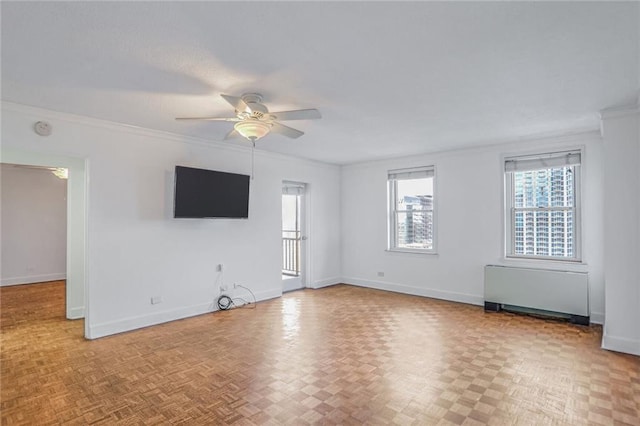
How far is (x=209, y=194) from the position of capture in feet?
15.2

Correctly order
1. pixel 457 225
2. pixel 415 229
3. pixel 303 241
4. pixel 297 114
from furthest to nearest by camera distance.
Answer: pixel 303 241 < pixel 415 229 < pixel 457 225 < pixel 297 114

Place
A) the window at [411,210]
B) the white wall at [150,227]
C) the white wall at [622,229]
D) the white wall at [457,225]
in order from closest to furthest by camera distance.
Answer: the white wall at [622,229] < the white wall at [150,227] < the white wall at [457,225] < the window at [411,210]

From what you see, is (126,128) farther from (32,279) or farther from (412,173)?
(32,279)

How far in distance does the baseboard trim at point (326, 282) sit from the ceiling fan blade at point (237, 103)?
4.32 m

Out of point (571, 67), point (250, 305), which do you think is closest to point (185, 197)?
point (250, 305)

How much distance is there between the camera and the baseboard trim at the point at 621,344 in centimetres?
337

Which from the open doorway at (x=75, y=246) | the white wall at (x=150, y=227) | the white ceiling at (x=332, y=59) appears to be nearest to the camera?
the white ceiling at (x=332, y=59)

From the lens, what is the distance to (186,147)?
185 inches

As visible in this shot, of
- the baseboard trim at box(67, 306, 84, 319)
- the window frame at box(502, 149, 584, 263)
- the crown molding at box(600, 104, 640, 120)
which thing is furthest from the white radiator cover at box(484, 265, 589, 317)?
the baseboard trim at box(67, 306, 84, 319)

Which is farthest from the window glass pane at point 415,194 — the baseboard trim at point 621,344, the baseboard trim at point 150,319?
the baseboard trim at point 150,319

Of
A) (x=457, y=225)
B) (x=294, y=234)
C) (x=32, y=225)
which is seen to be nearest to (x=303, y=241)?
(x=294, y=234)

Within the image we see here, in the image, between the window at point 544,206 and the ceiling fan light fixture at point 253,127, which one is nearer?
the ceiling fan light fixture at point 253,127

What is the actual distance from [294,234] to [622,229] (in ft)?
15.6

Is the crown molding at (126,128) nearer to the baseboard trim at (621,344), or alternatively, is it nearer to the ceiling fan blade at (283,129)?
the ceiling fan blade at (283,129)
